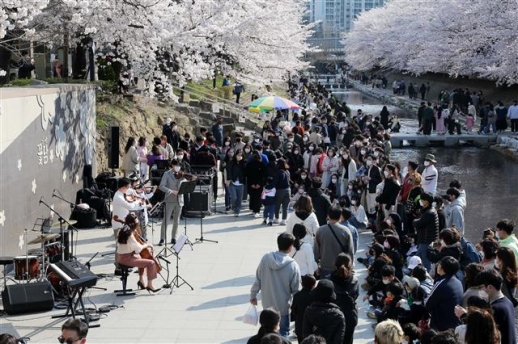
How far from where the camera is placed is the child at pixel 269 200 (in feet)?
57.9

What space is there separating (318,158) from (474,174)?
34.5 ft

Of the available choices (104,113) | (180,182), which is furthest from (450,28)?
(180,182)

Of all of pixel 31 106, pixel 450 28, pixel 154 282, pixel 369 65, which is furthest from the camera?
pixel 369 65

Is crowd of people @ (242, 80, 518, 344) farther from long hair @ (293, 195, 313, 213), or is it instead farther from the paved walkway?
the paved walkway

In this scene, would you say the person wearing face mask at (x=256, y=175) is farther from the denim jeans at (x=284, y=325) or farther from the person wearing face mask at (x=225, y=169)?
the denim jeans at (x=284, y=325)

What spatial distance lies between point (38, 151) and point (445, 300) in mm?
9407

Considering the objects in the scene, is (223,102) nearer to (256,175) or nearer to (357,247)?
(256,175)

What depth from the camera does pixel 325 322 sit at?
26.0ft

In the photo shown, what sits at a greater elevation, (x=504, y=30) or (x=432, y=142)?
(x=504, y=30)

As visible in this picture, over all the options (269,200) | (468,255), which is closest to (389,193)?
(269,200)

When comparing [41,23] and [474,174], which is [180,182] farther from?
[474,174]

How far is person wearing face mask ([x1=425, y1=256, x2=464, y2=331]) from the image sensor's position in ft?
28.5

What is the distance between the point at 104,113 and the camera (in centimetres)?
2423

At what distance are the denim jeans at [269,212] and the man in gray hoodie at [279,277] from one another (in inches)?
330
